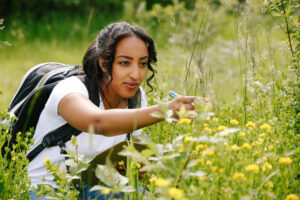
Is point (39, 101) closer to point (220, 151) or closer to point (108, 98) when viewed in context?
point (108, 98)

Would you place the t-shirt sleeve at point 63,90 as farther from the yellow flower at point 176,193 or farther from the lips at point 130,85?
the yellow flower at point 176,193

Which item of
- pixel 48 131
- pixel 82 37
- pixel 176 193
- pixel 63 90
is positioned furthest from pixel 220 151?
pixel 82 37

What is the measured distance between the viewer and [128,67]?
2416mm

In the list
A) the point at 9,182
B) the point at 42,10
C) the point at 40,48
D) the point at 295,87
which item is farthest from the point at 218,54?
the point at 9,182

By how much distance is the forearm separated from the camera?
1809 millimetres

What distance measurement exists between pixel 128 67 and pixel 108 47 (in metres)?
0.19

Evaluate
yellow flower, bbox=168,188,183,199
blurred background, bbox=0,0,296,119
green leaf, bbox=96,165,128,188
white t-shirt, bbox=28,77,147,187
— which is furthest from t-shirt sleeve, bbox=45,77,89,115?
blurred background, bbox=0,0,296,119

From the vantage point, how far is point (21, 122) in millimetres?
2348

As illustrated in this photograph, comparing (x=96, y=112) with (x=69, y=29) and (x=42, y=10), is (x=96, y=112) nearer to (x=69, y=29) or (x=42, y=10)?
(x=69, y=29)

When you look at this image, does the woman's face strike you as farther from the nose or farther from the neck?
the neck

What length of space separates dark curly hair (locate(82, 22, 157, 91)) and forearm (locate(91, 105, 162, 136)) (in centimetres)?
65

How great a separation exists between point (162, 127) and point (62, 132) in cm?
79

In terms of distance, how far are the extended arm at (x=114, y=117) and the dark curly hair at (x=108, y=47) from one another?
524 mm

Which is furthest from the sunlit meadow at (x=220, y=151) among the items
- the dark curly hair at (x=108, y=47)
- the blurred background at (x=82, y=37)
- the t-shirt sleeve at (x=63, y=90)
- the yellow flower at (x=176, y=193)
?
the blurred background at (x=82, y=37)
